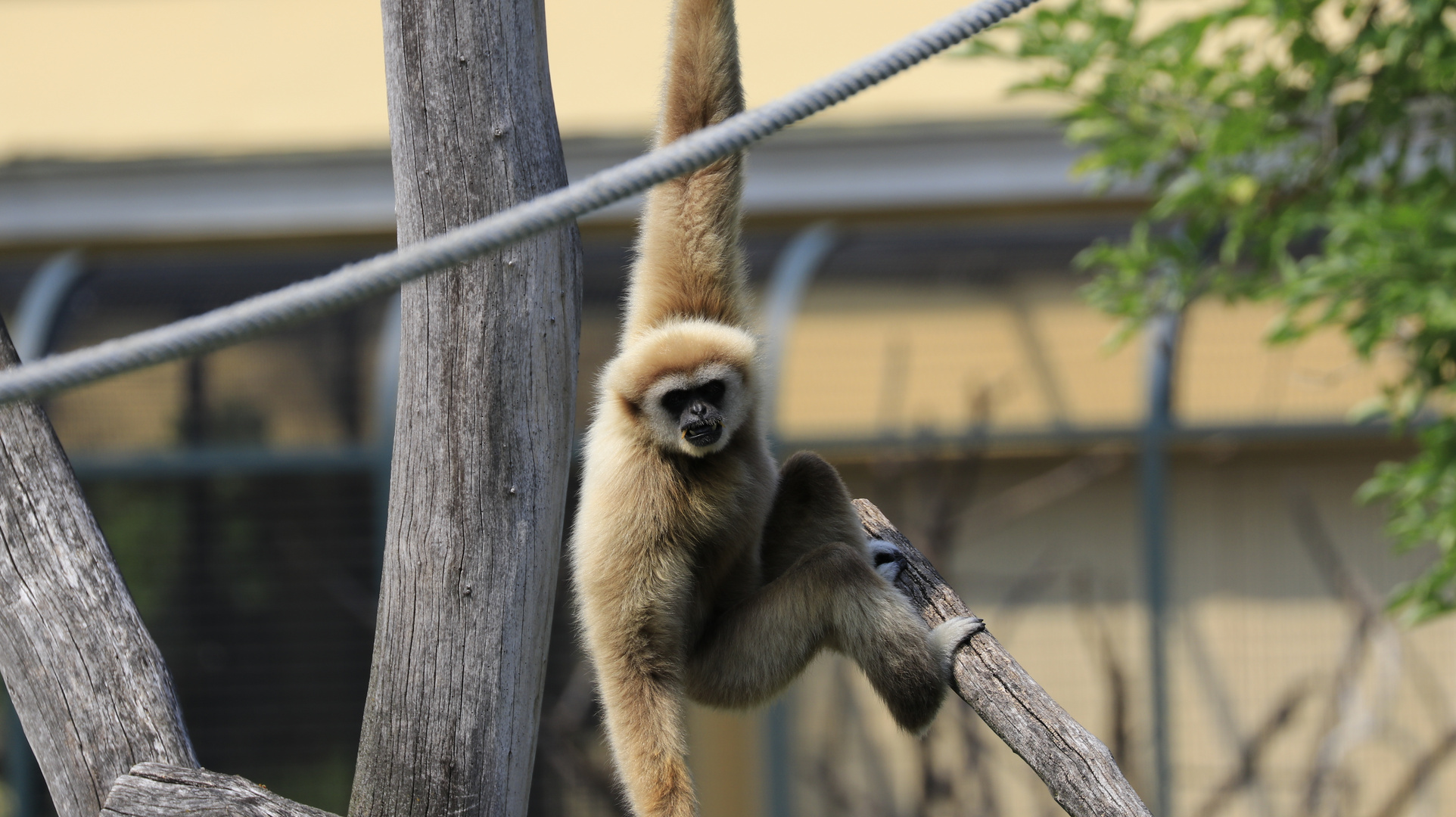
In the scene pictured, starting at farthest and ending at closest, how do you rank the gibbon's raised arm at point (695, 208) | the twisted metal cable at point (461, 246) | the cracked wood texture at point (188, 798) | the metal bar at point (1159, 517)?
the metal bar at point (1159, 517), the gibbon's raised arm at point (695, 208), the cracked wood texture at point (188, 798), the twisted metal cable at point (461, 246)

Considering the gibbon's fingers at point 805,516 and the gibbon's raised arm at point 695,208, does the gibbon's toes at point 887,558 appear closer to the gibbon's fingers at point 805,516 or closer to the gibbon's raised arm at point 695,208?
the gibbon's fingers at point 805,516

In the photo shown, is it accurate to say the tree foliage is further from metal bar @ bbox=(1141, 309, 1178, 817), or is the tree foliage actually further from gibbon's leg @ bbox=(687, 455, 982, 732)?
metal bar @ bbox=(1141, 309, 1178, 817)

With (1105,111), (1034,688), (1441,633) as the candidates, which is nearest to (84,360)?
(1034,688)

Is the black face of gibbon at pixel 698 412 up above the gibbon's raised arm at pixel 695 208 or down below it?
below

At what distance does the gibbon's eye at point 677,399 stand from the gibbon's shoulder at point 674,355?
0.15 feet

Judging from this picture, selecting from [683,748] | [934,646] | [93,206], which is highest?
[93,206]

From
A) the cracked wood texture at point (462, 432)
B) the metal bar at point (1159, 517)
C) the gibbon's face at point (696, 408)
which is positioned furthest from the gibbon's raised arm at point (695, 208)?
the metal bar at point (1159, 517)

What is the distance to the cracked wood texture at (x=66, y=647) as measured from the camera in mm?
2428

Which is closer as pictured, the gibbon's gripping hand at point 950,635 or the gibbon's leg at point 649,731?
the gibbon's leg at point 649,731

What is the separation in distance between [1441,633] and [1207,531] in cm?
116

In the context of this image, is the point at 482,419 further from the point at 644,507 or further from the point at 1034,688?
the point at 1034,688

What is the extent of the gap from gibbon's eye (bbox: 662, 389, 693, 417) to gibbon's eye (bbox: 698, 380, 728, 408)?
0.03 metres

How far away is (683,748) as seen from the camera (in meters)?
2.85

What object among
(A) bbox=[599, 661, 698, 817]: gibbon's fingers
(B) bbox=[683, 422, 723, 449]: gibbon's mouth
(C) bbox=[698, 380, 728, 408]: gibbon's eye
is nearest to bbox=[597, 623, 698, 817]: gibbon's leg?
(A) bbox=[599, 661, 698, 817]: gibbon's fingers
